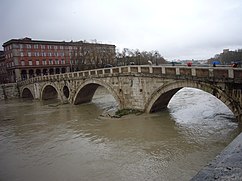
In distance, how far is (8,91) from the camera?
42656mm

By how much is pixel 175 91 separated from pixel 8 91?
3781 cm

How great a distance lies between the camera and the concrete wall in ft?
139

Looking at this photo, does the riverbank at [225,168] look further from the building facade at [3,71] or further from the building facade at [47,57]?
the building facade at [3,71]

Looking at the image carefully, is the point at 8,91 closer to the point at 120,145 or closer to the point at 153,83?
the point at 153,83

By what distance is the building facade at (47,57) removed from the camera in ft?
154

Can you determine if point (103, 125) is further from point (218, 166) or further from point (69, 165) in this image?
point (218, 166)

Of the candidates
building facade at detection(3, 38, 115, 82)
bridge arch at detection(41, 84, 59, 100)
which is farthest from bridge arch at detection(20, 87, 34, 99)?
building facade at detection(3, 38, 115, 82)

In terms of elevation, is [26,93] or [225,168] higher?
[225,168]

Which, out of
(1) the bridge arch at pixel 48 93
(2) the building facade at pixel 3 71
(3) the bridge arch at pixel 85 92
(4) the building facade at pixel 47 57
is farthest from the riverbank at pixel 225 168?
(2) the building facade at pixel 3 71

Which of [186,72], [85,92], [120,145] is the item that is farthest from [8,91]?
[186,72]

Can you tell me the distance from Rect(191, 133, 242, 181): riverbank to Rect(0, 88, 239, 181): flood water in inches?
251

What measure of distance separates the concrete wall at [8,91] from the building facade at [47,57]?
5981mm

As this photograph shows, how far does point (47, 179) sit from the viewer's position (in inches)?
331

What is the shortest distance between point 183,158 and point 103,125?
7456 mm
